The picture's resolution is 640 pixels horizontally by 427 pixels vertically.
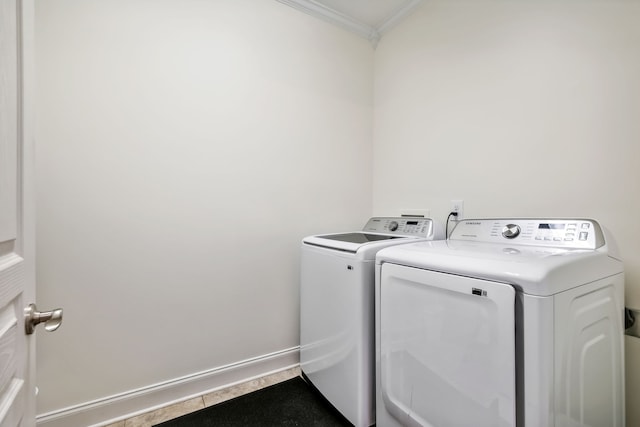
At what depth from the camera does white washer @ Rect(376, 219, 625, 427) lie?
2.37ft

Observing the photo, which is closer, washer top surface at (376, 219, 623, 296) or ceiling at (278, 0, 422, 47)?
washer top surface at (376, 219, 623, 296)

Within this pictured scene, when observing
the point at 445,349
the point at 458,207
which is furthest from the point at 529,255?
the point at 458,207

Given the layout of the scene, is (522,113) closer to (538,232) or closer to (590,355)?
(538,232)

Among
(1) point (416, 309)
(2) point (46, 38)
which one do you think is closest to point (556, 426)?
(1) point (416, 309)

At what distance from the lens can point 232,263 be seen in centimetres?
165

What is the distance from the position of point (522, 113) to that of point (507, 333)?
115 cm

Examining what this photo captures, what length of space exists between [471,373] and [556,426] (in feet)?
0.71

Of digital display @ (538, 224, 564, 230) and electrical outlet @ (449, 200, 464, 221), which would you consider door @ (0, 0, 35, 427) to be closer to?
digital display @ (538, 224, 564, 230)

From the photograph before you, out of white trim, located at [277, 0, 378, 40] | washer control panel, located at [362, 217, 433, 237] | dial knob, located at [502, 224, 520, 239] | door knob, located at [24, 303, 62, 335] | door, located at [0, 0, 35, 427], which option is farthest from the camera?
white trim, located at [277, 0, 378, 40]

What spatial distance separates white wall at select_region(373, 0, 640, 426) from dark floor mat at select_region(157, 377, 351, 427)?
4.22ft

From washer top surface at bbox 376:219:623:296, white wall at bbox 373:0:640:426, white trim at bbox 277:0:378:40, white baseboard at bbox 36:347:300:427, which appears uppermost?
white trim at bbox 277:0:378:40

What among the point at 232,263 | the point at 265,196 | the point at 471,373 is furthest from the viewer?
the point at 265,196

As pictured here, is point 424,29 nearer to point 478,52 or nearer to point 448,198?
point 478,52

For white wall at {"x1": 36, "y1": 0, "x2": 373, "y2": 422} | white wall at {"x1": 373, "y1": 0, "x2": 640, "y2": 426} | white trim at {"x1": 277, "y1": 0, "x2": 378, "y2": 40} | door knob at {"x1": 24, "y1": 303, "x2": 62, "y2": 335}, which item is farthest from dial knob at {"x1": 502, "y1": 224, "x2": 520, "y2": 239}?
white trim at {"x1": 277, "y1": 0, "x2": 378, "y2": 40}
